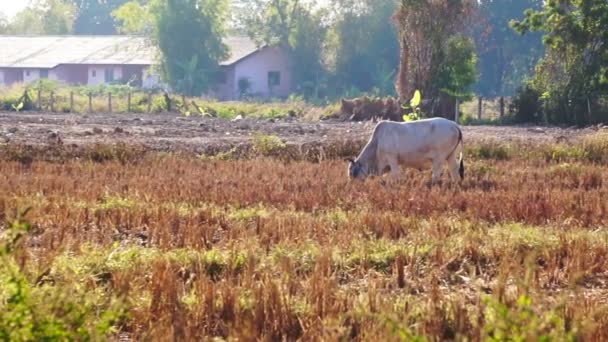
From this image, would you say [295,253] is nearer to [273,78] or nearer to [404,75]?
[404,75]

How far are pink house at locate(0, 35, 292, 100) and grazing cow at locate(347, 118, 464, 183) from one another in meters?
40.7

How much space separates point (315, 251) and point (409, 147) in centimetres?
719

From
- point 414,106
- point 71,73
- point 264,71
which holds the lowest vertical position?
point 414,106

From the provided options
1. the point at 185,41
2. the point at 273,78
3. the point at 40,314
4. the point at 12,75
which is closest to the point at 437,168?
the point at 40,314

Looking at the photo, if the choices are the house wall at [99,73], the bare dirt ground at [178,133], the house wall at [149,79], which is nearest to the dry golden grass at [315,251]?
→ the bare dirt ground at [178,133]

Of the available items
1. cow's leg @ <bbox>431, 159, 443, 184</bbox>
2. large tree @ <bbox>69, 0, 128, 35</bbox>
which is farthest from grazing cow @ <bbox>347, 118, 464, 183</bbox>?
large tree @ <bbox>69, 0, 128, 35</bbox>

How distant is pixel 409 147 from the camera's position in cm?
1562

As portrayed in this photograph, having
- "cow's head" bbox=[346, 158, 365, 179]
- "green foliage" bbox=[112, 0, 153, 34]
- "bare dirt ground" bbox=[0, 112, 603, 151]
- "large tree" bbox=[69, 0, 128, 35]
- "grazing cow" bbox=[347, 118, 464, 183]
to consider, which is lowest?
"bare dirt ground" bbox=[0, 112, 603, 151]

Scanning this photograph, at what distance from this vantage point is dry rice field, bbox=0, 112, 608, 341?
5617mm

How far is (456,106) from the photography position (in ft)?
110

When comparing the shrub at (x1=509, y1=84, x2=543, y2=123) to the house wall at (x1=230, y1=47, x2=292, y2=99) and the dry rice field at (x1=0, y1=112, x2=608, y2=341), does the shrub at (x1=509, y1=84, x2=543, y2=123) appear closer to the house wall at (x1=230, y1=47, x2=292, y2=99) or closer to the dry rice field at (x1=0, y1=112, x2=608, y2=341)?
the dry rice field at (x1=0, y1=112, x2=608, y2=341)

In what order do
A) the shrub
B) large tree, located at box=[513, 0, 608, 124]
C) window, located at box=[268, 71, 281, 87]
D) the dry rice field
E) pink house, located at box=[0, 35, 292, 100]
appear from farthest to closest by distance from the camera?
window, located at box=[268, 71, 281, 87] < pink house, located at box=[0, 35, 292, 100] < the shrub < large tree, located at box=[513, 0, 608, 124] < the dry rice field

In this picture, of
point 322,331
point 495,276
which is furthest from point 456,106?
point 322,331

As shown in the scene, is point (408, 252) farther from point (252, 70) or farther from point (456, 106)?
point (252, 70)
